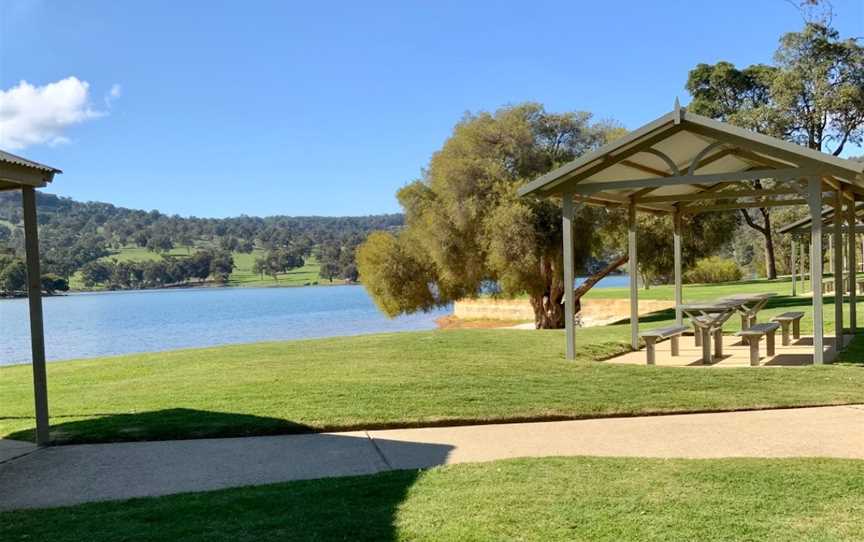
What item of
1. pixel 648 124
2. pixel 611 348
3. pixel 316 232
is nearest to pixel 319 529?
pixel 648 124

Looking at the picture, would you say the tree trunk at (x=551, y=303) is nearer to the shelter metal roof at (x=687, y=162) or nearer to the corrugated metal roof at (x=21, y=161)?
the shelter metal roof at (x=687, y=162)

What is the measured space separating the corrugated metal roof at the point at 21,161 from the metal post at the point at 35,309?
25cm

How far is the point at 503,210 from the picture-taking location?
23000 millimetres

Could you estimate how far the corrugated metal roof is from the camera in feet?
21.4

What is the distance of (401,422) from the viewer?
775 cm

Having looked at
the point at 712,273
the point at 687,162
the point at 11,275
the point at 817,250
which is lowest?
the point at 712,273

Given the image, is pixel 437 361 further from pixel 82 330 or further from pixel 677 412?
pixel 82 330

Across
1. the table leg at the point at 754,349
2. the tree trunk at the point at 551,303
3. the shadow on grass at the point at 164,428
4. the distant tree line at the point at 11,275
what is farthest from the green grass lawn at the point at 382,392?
the distant tree line at the point at 11,275

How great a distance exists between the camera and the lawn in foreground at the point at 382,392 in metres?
7.84

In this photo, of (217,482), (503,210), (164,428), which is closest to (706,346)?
(164,428)

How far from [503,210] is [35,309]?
17.1 meters

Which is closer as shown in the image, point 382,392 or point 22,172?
point 22,172

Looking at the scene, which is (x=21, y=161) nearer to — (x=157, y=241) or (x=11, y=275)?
(x=11, y=275)

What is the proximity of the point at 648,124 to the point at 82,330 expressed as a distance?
120 ft
